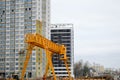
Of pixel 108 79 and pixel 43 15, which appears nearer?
pixel 108 79

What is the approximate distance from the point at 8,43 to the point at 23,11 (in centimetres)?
1087

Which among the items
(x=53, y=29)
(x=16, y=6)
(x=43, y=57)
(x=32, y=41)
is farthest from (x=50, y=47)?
(x=53, y=29)

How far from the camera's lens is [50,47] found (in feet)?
143

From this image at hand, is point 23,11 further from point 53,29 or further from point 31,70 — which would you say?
point 53,29

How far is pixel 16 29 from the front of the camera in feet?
283

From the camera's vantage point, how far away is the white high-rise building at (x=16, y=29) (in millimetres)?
84375

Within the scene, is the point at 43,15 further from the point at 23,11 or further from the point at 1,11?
the point at 1,11

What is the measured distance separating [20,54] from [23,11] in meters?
13.3

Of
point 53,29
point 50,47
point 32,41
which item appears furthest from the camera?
point 53,29

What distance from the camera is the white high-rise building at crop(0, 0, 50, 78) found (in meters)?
84.4

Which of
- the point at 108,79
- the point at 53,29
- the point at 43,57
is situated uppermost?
the point at 53,29

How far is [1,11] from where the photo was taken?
88438 mm

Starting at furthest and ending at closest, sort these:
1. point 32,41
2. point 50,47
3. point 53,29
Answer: point 53,29
point 50,47
point 32,41

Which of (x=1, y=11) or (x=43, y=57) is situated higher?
(x=1, y=11)
